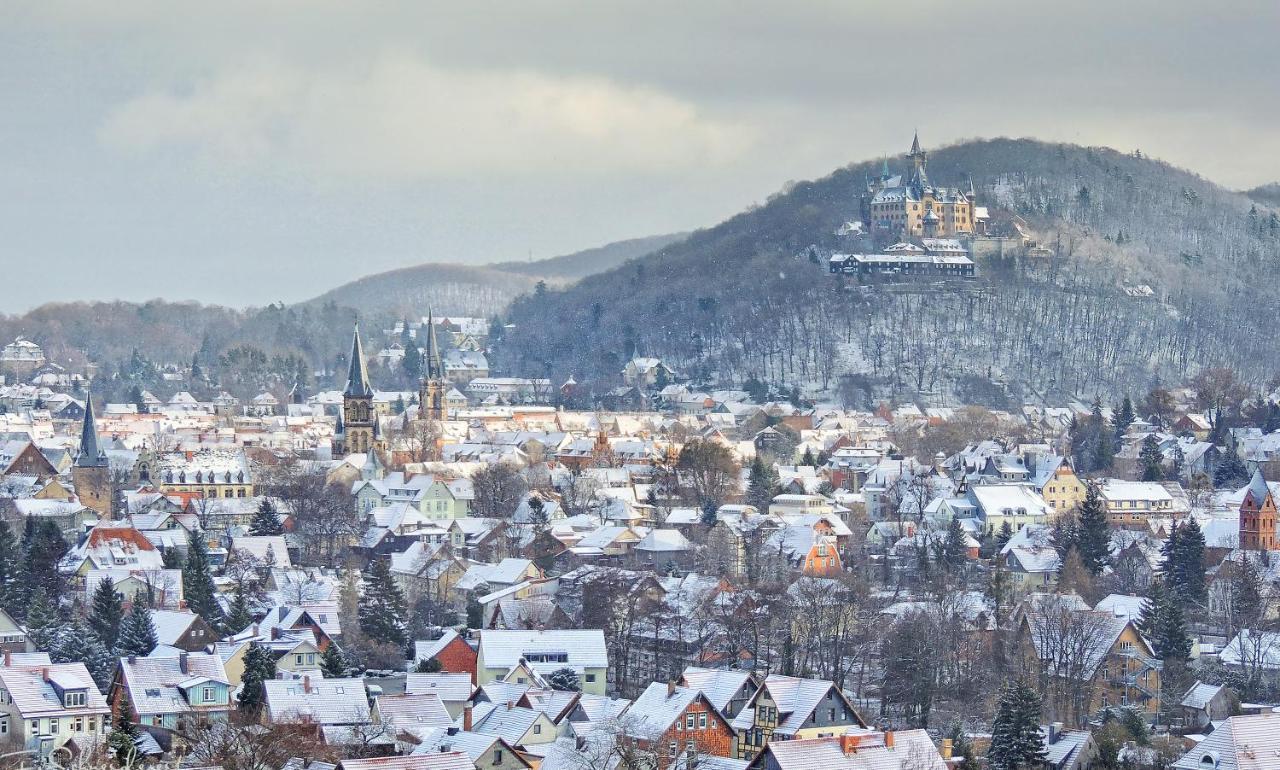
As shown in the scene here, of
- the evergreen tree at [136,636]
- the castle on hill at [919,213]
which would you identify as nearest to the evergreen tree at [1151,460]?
the evergreen tree at [136,636]

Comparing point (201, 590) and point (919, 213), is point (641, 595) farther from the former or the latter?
point (919, 213)

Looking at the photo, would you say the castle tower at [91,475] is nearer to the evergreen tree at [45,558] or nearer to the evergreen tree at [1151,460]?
the evergreen tree at [45,558]

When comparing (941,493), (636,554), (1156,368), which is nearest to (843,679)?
(636,554)

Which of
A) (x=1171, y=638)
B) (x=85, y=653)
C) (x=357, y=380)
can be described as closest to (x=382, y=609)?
(x=85, y=653)

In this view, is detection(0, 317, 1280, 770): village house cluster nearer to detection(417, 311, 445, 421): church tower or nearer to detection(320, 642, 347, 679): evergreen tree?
detection(320, 642, 347, 679): evergreen tree

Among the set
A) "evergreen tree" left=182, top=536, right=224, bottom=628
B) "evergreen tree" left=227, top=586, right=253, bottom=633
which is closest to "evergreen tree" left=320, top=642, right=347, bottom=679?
"evergreen tree" left=227, top=586, right=253, bottom=633

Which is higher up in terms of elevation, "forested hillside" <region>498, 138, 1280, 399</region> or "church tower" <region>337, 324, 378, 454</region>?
"forested hillside" <region>498, 138, 1280, 399</region>

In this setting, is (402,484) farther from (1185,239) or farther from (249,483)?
(1185,239)
